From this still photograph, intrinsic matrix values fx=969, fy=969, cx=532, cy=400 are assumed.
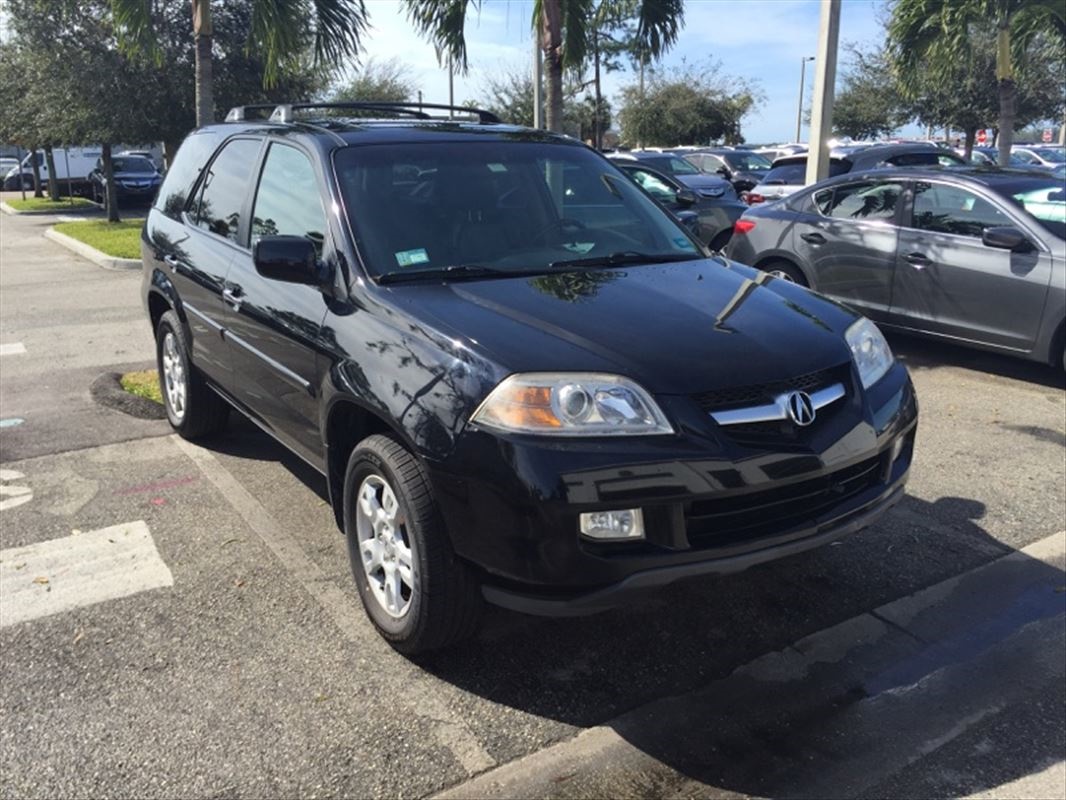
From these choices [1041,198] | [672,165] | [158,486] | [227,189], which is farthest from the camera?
[672,165]

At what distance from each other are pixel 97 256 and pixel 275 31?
25.3 feet

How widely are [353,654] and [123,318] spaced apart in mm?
7708

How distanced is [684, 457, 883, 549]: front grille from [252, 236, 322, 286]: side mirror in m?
1.74

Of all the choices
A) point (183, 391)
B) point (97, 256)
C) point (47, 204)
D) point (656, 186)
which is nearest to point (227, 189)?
point (183, 391)

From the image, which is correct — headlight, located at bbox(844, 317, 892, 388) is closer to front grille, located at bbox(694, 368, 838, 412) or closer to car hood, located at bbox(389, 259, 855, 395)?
car hood, located at bbox(389, 259, 855, 395)

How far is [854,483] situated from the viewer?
11.1ft

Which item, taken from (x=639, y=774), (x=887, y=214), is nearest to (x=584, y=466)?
(x=639, y=774)

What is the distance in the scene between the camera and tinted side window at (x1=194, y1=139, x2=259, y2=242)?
4.77 metres

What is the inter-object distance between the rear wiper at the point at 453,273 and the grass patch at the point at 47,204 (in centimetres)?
2824

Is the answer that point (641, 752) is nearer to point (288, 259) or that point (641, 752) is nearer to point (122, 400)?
point (288, 259)

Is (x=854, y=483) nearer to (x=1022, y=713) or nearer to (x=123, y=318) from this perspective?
(x=1022, y=713)

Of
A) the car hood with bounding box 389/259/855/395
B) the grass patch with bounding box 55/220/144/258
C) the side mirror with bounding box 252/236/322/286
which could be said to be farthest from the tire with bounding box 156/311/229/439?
the grass patch with bounding box 55/220/144/258

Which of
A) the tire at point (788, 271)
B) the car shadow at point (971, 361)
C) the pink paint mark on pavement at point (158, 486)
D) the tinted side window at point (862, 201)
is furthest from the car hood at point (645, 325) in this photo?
the tire at point (788, 271)

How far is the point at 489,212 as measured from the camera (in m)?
4.08
